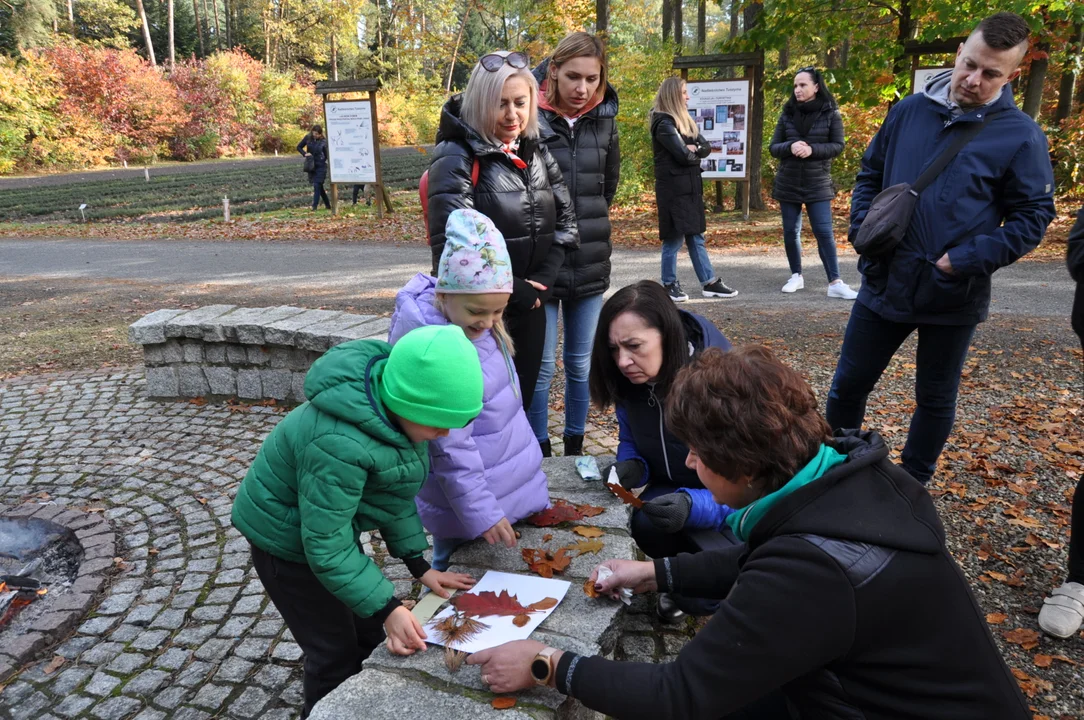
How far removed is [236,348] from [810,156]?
5.29 meters

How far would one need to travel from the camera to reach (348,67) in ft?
190

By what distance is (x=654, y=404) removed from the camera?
305cm

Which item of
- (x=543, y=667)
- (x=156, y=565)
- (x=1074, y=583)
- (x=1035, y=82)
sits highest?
(x=1035, y=82)

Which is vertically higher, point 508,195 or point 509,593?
point 508,195

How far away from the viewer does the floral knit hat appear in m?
2.63

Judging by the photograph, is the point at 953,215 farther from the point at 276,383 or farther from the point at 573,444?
the point at 276,383

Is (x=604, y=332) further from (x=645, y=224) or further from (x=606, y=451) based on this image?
(x=645, y=224)

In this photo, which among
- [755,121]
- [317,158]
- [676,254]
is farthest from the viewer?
[317,158]

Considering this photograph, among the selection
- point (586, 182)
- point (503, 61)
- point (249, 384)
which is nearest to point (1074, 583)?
point (586, 182)

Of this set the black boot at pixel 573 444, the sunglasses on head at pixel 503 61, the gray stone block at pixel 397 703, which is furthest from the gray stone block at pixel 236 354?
the gray stone block at pixel 397 703

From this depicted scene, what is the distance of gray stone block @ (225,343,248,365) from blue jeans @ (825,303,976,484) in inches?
154

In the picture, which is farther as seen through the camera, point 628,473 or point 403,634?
point 628,473

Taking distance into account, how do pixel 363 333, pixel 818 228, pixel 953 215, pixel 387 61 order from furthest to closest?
pixel 387 61 → pixel 818 228 → pixel 363 333 → pixel 953 215

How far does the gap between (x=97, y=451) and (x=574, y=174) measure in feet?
11.2
